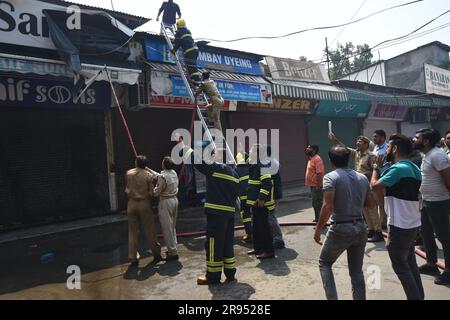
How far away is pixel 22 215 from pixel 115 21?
533cm

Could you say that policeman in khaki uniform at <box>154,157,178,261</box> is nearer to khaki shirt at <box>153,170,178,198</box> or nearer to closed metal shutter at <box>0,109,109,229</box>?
khaki shirt at <box>153,170,178,198</box>

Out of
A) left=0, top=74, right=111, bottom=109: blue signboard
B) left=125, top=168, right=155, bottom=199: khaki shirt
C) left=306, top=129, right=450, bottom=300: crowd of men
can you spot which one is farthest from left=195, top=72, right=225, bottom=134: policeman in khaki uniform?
left=306, top=129, right=450, bottom=300: crowd of men

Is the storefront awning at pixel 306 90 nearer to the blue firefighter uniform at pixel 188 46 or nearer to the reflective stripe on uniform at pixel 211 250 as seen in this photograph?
the blue firefighter uniform at pixel 188 46

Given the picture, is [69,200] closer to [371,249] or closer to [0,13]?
[0,13]

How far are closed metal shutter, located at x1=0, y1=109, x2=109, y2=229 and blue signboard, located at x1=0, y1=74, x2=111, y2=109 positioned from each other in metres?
0.33

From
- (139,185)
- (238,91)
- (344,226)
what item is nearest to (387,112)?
(238,91)

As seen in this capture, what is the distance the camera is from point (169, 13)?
9844 mm

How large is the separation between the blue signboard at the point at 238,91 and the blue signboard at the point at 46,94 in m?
1.94

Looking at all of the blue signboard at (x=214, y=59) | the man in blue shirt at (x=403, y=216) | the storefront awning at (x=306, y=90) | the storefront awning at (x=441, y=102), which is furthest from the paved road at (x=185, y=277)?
the storefront awning at (x=441, y=102)

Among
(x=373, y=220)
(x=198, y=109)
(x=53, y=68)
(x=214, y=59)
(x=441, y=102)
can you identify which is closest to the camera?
(x=373, y=220)

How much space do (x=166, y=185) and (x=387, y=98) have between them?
50.5 feet

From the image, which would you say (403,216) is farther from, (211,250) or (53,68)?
(53,68)

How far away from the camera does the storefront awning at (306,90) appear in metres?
13.1
